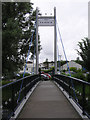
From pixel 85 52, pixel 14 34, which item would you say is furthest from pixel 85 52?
pixel 14 34

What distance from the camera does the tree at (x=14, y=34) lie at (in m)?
11.0

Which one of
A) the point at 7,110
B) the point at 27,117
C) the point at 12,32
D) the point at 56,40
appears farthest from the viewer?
the point at 56,40

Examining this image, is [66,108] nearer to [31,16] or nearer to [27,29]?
[27,29]

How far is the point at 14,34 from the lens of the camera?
10.8m

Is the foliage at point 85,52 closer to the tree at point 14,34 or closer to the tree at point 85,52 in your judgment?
the tree at point 85,52

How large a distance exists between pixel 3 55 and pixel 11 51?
2.33 ft

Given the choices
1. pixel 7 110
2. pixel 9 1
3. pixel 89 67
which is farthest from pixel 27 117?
pixel 9 1

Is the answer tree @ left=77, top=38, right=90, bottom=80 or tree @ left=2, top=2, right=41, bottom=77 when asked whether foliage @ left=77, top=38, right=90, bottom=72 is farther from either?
tree @ left=2, top=2, right=41, bottom=77

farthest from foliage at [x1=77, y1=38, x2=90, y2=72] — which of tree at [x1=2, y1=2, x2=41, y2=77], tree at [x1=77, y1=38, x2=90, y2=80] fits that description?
tree at [x1=2, y1=2, x2=41, y2=77]

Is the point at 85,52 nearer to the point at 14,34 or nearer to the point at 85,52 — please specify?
the point at 85,52

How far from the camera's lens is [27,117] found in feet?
12.9

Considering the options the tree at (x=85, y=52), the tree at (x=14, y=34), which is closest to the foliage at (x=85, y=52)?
the tree at (x=85, y=52)

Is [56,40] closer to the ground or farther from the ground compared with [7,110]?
farther from the ground

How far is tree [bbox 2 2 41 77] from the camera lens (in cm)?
1102
